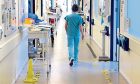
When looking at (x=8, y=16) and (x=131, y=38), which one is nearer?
(x=8, y=16)

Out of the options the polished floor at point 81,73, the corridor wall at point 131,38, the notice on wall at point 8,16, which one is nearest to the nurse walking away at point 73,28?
the polished floor at point 81,73

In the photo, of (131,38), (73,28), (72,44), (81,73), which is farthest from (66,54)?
(131,38)

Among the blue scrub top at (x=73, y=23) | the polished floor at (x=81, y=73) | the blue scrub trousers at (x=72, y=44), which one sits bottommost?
the polished floor at (x=81, y=73)

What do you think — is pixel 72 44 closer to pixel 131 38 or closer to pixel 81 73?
pixel 81 73

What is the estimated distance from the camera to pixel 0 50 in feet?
17.2

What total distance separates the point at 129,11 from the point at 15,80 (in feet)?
8.69

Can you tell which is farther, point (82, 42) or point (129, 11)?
point (82, 42)

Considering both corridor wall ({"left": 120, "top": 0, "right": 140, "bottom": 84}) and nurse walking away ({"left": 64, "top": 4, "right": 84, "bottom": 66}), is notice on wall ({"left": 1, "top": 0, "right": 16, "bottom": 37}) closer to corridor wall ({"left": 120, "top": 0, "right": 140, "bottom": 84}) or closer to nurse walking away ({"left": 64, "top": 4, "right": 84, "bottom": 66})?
corridor wall ({"left": 120, "top": 0, "right": 140, "bottom": 84})

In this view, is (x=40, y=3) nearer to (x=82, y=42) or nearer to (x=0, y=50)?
(x=82, y=42)

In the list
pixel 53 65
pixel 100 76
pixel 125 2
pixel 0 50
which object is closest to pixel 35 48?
pixel 53 65

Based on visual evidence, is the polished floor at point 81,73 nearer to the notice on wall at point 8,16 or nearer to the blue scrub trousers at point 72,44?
the blue scrub trousers at point 72,44

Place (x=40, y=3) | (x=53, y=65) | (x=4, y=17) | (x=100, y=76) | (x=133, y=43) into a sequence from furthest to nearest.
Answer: (x=40, y=3) → (x=53, y=65) → (x=100, y=76) → (x=133, y=43) → (x=4, y=17)

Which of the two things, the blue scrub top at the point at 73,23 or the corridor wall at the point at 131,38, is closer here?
the corridor wall at the point at 131,38

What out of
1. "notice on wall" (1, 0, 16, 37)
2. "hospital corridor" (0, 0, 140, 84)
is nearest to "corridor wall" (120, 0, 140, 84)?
"hospital corridor" (0, 0, 140, 84)
